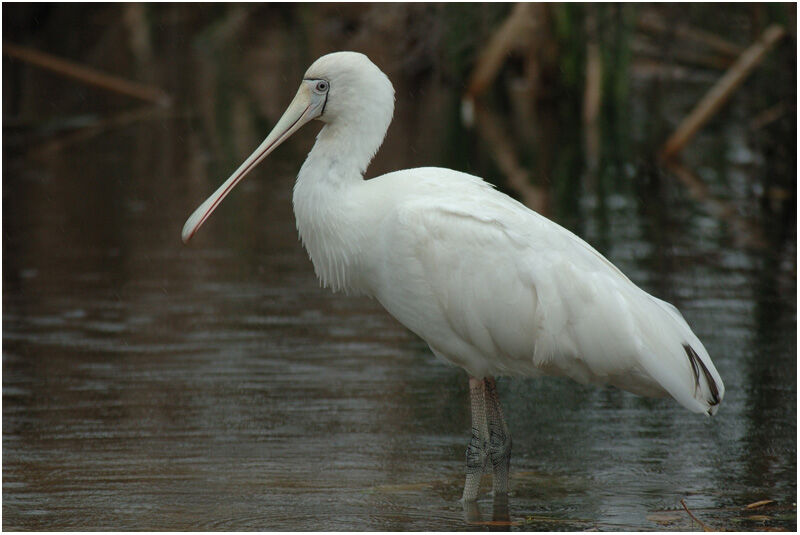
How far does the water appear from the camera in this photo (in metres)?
6.94

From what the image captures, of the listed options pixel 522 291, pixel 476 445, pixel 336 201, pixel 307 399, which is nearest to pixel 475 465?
pixel 476 445

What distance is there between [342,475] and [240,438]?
2.88 feet

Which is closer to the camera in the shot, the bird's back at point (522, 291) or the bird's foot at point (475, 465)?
the bird's back at point (522, 291)

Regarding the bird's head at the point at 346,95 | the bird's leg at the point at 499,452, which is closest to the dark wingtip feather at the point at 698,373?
the bird's leg at the point at 499,452

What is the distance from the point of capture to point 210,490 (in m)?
7.14

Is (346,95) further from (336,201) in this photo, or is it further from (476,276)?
(476,276)

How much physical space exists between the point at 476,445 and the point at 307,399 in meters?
1.90

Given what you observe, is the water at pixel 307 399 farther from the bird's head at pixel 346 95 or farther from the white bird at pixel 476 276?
the bird's head at pixel 346 95

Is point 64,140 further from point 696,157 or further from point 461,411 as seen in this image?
point 461,411

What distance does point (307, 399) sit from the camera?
8.82 m

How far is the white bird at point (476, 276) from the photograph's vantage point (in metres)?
6.88

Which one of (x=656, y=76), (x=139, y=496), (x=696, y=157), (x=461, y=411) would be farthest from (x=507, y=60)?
(x=139, y=496)

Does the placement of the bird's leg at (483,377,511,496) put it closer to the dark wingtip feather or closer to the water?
the water

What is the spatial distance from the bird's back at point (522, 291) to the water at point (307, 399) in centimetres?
69
